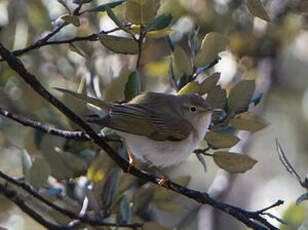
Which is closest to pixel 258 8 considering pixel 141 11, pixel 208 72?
pixel 141 11

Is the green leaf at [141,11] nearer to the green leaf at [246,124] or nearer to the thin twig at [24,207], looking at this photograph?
the green leaf at [246,124]

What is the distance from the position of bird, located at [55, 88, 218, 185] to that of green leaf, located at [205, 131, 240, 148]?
9.1 inches

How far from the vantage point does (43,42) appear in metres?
2.02

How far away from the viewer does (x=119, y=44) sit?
1964mm

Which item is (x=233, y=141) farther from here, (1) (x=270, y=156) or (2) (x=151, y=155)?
(1) (x=270, y=156)

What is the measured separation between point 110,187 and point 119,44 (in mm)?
673

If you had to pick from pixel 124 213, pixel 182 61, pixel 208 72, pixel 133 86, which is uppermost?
pixel 182 61

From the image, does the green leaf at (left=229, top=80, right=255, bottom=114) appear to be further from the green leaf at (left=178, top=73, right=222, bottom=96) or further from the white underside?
the white underside

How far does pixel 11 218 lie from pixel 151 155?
947 millimetres

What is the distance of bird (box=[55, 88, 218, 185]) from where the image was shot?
2.37m

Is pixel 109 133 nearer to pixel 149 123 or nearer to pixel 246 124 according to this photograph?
pixel 149 123

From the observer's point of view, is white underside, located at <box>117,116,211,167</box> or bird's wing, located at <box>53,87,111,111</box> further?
white underside, located at <box>117,116,211,167</box>

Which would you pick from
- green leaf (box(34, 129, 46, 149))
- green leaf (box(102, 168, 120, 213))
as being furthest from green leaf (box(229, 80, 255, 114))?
green leaf (box(34, 129, 46, 149))

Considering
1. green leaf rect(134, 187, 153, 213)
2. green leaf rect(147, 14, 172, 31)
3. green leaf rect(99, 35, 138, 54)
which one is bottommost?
green leaf rect(134, 187, 153, 213)
